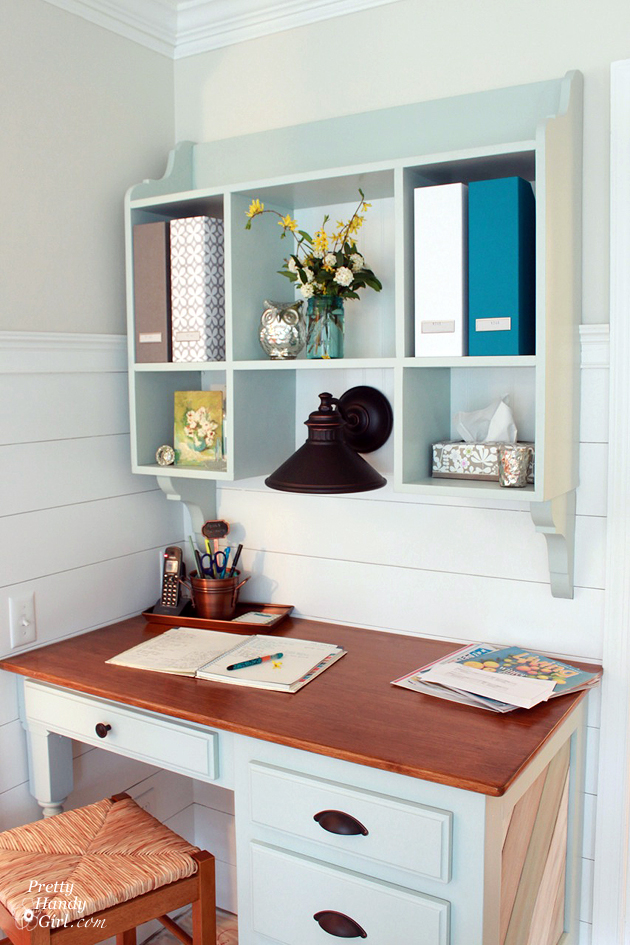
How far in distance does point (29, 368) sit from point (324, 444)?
0.70m

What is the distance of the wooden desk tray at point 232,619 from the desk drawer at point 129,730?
1.24ft

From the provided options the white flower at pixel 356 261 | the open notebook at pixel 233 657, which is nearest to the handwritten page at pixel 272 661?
the open notebook at pixel 233 657

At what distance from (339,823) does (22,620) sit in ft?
2.94

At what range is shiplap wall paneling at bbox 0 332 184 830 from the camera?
188cm

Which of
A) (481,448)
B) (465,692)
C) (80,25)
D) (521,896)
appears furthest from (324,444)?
(80,25)

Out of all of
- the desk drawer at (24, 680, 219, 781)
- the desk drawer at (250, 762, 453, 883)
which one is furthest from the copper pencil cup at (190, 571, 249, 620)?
the desk drawer at (250, 762, 453, 883)

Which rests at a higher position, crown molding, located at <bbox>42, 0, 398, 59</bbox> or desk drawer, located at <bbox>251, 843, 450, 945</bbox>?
crown molding, located at <bbox>42, 0, 398, 59</bbox>

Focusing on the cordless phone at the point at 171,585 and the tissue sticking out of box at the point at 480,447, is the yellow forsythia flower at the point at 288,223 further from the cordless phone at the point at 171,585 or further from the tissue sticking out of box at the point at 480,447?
the cordless phone at the point at 171,585

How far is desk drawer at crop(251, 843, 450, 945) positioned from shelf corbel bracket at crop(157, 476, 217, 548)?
3.00 feet

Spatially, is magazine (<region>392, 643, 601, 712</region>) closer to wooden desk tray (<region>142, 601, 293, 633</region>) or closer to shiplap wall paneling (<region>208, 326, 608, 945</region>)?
shiplap wall paneling (<region>208, 326, 608, 945</region>)

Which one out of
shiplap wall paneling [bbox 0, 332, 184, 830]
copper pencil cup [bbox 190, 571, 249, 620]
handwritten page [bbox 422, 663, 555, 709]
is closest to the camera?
handwritten page [bbox 422, 663, 555, 709]

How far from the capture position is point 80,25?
1.99 metres

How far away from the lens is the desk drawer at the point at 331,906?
1382 millimetres

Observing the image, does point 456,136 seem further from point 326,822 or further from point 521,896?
point 521,896
